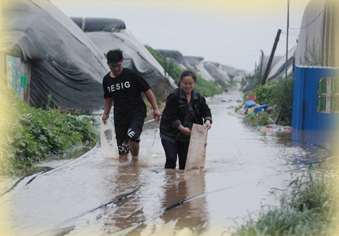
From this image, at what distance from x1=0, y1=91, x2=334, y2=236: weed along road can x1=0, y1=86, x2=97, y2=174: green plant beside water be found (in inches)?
21.8

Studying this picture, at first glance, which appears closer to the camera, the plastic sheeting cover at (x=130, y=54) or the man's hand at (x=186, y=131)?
the man's hand at (x=186, y=131)

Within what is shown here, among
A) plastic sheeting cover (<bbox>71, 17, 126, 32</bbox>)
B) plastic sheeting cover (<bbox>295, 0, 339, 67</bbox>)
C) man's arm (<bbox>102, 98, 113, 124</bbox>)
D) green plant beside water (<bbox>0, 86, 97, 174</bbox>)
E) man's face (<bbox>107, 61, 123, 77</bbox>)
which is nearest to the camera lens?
green plant beside water (<bbox>0, 86, 97, 174</bbox>)

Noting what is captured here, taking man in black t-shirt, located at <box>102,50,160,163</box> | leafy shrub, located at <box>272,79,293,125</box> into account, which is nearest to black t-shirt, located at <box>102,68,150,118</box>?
man in black t-shirt, located at <box>102,50,160,163</box>

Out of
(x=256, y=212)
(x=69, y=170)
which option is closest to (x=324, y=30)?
(x=69, y=170)

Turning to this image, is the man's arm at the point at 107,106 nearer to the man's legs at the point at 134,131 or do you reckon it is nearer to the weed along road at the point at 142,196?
the man's legs at the point at 134,131

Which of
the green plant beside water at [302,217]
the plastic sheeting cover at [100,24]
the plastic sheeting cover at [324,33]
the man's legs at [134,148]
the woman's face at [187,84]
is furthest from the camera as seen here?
the plastic sheeting cover at [100,24]

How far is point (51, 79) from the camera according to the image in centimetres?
1595

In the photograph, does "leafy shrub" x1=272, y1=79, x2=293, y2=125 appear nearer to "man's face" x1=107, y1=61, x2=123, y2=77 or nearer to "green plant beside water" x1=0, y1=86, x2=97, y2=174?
"green plant beside water" x1=0, y1=86, x2=97, y2=174

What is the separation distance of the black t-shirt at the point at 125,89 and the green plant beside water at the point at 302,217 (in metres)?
3.24

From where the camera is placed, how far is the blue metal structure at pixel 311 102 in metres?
13.0

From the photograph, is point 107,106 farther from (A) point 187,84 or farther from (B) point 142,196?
(B) point 142,196

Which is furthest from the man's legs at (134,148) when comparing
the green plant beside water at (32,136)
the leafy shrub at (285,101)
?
the leafy shrub at (285,101)

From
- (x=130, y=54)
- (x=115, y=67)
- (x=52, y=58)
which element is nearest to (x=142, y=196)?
(x=115, y=67)

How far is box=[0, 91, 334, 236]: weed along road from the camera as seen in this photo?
13.4 ft
